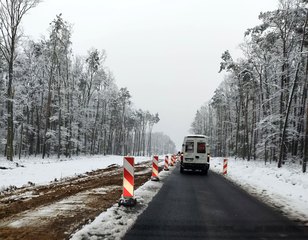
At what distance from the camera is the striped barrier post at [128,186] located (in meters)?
8.26

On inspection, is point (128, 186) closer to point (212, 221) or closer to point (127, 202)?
point (127, 202)

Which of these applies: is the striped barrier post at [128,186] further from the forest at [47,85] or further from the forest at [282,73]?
the forest at [47,85]

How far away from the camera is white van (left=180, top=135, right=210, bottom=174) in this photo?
2172 centimetres

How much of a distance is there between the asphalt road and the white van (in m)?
11.6

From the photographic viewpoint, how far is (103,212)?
7281 millimetres

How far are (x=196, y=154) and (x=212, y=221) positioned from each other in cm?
1489

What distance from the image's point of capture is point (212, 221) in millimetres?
6953

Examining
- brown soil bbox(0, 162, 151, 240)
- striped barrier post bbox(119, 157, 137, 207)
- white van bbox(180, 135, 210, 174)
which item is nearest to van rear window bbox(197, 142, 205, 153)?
white van bbox(180, 135, 210, 174)

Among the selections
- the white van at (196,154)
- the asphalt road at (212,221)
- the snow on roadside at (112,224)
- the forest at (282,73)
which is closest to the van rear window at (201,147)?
the white van at (196,154)

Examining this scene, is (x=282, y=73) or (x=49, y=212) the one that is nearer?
(x=49, y=212)

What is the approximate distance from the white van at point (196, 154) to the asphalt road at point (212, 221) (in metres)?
11.6

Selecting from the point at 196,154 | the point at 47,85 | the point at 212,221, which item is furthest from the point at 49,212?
the point at 47,85

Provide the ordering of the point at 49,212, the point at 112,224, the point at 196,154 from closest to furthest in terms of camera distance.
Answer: the point at 112,224 < the point at 49,212 < the point at 196,154

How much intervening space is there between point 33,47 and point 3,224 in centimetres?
3968
